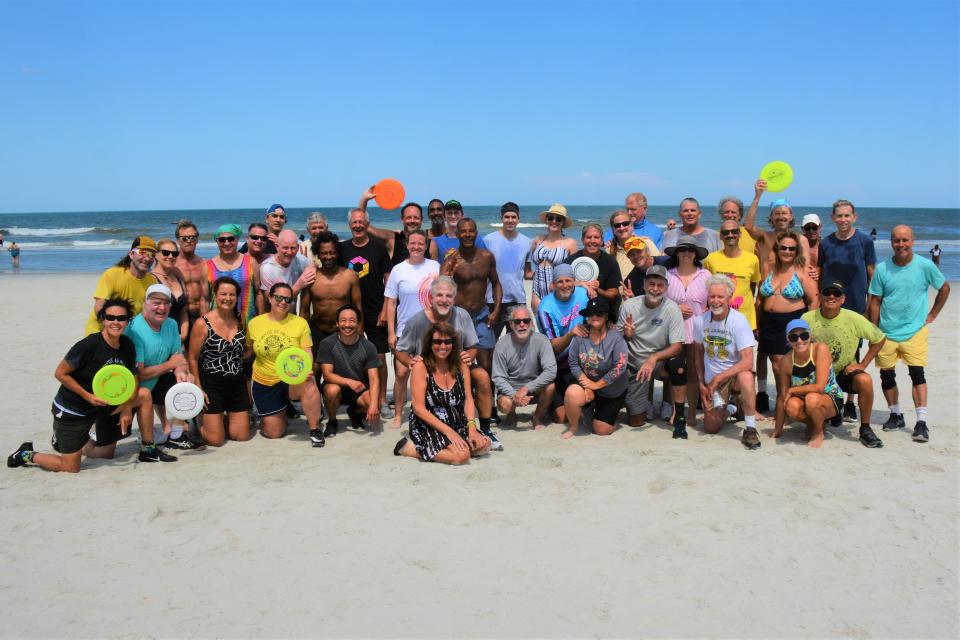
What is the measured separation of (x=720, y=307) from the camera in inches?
223

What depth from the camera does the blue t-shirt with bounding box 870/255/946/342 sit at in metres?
5.85

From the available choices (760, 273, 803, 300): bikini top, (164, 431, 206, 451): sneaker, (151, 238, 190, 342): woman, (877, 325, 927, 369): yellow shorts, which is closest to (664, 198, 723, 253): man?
(760, 273, 803, 300): bikini top

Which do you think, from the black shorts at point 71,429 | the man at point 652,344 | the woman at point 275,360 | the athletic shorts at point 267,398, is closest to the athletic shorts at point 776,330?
the man at point 652,344

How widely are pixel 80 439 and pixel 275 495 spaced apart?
1599mm

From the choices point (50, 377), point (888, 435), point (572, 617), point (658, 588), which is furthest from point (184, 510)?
point (888, 435)

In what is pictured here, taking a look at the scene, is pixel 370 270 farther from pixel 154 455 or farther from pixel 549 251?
pixel 154 455

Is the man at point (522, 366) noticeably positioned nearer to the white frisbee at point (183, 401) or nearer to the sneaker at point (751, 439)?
the sneaker at point (751, 439)

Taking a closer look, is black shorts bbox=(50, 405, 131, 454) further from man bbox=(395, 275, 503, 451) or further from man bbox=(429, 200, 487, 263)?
man bbox=(429, 200, 487, 263)

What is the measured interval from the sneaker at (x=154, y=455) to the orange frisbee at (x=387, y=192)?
3.39 meters

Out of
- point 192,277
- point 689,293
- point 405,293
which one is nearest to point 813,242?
point 689,293

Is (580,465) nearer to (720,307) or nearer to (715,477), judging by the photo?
(715,477)

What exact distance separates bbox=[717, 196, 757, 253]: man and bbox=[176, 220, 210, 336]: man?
4798mm

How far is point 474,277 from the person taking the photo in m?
6.25

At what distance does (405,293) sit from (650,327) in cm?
219
